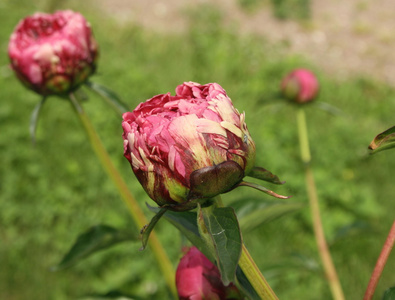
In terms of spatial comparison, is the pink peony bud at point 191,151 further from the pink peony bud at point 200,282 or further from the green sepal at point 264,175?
the pink peony bud at point 200,282

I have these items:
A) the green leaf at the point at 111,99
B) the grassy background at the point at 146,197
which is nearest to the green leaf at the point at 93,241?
the green leaf at the point at 111,99

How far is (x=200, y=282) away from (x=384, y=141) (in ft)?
0.84

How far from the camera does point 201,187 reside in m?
0.45

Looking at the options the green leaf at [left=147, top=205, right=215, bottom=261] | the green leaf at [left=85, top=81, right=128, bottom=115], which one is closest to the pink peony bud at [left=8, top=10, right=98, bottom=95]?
the green leaf at [left=85, top=81, right=128, bottom=115]

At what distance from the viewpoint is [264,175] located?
476 mm

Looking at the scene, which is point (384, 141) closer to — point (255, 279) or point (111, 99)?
point (255, 279)

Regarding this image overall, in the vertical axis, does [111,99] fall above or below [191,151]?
below

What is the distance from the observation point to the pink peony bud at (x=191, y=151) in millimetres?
451

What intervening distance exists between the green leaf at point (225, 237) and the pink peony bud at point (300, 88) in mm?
944

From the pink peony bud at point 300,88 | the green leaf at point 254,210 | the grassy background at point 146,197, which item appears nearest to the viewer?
the green leaf at point 254,210

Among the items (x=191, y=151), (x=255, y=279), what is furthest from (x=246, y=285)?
(x=191, y=151)

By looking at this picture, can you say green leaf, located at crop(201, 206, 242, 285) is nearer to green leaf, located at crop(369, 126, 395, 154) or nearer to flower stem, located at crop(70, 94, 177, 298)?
green leaf, located at crop(369, 126, 395, 154)

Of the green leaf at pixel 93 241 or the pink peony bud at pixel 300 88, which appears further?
the pink peony bud at pixel 300 88

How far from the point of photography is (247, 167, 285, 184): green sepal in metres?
0.47
